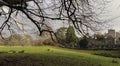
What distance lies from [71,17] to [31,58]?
4804mm

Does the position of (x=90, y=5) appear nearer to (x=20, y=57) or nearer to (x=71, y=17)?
(x=71, y=17)

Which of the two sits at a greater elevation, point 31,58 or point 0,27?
point 0,27

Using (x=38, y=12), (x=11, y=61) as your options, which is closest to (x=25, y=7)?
(x=38, y=12)

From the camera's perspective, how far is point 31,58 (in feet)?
74.6

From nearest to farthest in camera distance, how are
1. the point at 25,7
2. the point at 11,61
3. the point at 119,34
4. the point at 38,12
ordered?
the point at 25,7 < the point at 38,12 < the point at 11,61 < the point at 119,34

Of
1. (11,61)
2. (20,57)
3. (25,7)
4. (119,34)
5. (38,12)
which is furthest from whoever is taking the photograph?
(119,34)

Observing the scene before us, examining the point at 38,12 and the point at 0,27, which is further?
the point at 0,27

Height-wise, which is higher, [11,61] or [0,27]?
[0,27]

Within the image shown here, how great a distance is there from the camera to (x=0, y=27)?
2186 centimetres

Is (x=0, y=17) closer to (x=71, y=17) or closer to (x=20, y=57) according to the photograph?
(x=20, y=57)

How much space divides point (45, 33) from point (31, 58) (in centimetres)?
240

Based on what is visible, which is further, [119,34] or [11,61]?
[119,34]

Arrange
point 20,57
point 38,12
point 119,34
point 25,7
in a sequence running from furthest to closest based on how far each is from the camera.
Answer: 1. point 119,34
2. point 20,57
3. point 38,12
4. point 25,7

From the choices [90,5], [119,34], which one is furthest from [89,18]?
[119,34]
